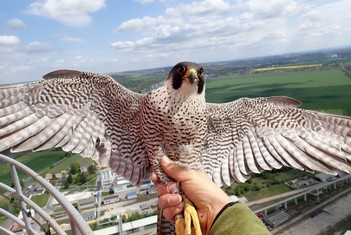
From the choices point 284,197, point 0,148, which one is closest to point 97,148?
point 0,148

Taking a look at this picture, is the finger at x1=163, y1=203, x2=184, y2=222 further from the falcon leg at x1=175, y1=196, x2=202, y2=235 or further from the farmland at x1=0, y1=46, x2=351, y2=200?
the farmland at x1=0, y1=46, x2=351, y2=200

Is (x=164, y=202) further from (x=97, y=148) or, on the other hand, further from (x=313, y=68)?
(x=313, y=68)

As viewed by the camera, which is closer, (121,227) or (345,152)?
(345,152)

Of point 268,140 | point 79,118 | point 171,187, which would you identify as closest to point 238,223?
point 171,187

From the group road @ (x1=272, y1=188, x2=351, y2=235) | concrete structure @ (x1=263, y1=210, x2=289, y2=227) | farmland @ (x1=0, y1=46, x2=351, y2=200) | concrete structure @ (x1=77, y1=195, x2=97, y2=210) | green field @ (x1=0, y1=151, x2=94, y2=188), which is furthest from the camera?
farmland @ (x1=0, y1=46, x2=351, y2=200)

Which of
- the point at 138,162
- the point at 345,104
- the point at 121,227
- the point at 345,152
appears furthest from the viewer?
the point at 345,104

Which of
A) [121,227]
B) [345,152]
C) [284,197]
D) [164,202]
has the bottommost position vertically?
[284,197]

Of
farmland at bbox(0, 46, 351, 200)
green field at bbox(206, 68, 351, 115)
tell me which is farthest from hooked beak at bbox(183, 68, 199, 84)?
green field at bbox(206, 68, 351, 115)
